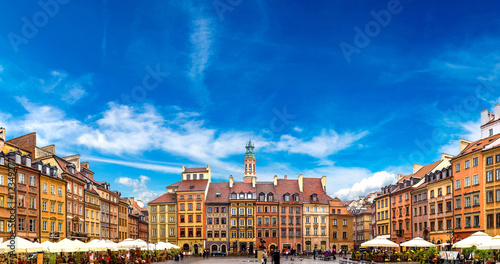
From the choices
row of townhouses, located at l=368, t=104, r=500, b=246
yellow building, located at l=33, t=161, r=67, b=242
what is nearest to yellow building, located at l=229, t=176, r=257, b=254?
row of townhouses, located at l=368, t=104, r=500, b=246

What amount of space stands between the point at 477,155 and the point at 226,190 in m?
57.8

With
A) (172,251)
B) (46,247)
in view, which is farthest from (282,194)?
(46,247)

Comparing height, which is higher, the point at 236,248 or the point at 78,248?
the point at 78,248

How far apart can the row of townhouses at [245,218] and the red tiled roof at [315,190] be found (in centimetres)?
21

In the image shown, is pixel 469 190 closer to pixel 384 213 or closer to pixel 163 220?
pixel 384 213

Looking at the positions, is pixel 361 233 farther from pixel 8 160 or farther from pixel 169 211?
pixel 8 160

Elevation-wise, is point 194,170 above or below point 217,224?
above

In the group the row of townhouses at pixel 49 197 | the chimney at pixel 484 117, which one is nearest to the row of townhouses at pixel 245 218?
the row of townhouses at pixel 49 197

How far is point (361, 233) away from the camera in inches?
4577

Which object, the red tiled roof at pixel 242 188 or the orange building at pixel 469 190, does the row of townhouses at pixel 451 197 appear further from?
the red tiled roof at pixel 242 188

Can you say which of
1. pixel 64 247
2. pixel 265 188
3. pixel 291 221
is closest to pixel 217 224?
pixel 265 188

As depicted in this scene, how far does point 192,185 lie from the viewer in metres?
107

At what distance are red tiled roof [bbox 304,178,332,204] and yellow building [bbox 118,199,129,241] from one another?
Result: 35.6 metres

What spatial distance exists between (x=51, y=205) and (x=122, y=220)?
35667 mm
